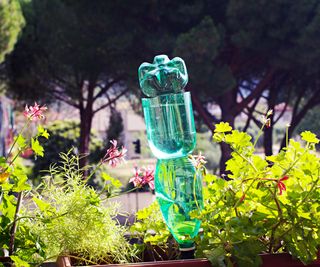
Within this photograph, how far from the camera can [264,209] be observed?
0.67m

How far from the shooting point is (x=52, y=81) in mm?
10336

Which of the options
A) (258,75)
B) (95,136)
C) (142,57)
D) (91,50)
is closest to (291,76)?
(258,75)

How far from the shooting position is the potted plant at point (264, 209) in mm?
635

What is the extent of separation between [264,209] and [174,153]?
134 mm

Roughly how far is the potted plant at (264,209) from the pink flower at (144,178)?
13 centimetres

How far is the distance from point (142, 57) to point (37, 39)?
9.12ft

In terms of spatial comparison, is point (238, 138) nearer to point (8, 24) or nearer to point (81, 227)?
point (81, 227)

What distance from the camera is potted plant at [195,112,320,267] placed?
0.63 m

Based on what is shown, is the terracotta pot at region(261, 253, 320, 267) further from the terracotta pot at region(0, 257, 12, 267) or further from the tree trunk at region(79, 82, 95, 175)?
the tree trunk at region(79, 82, 95, 175)

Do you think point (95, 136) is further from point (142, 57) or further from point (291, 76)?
point (291, 76)

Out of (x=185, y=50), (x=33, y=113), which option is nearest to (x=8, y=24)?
(x=185, y=50)

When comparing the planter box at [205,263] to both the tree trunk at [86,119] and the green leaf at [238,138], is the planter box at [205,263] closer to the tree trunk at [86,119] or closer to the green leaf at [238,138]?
the green leaf at [238,138]

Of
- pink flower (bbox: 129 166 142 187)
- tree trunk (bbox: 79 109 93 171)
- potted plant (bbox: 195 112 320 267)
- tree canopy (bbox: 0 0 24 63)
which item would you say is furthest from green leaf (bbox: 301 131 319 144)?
tree trunk (bbox: 79 109 93 171)

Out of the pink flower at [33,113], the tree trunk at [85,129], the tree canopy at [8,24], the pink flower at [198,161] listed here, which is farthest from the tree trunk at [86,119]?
the pink flower at [198,161]
